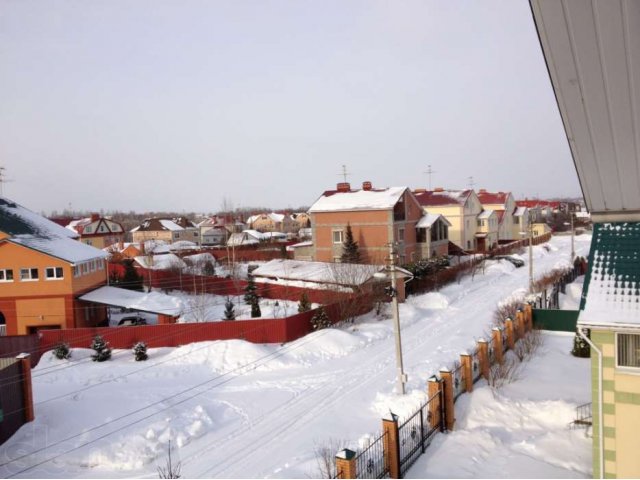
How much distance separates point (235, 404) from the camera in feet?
45.0

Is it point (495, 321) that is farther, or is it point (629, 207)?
point (495, 321)

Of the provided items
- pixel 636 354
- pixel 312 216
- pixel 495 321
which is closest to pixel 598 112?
pixel 636 354

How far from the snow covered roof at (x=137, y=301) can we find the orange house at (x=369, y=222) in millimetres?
14629

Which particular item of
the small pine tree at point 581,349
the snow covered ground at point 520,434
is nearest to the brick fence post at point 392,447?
the snow covered ground at point 520,434

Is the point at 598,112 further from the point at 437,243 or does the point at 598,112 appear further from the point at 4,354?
the point at 437,243

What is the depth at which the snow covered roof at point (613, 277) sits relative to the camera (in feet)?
23.5

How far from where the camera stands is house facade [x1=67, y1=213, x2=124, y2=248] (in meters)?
62.5

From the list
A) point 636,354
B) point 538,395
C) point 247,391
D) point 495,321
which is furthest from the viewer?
point 495,321

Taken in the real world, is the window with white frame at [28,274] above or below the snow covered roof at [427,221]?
below

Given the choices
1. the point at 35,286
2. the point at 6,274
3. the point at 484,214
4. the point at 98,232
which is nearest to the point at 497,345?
the point at 35,286

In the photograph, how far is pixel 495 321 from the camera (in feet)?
70.5

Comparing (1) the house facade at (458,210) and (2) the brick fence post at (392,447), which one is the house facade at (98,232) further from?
(2) the brick fence post at (392,447)

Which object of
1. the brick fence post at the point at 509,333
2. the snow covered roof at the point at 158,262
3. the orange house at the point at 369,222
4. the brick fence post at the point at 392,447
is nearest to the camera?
the brick fence post at the point at 392,447

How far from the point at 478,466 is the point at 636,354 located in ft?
12.4
